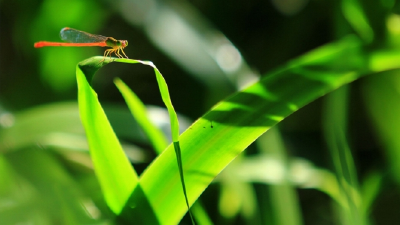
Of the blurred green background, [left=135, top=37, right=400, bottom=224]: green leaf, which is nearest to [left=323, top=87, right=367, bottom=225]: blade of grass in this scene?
the blurred green background

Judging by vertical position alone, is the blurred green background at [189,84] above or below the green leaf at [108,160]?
above

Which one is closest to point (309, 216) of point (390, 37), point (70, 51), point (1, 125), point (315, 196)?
point (315, 196)

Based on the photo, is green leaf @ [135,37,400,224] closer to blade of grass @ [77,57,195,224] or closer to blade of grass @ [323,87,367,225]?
blade of grass @ [77,57,195,224]

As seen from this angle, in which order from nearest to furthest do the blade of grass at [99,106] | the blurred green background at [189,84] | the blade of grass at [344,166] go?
1. the blade of grass at [99,106]
2. the blade of grass at [344,166]
3. the blurred green background at [189,84]

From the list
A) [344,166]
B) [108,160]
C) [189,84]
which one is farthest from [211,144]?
[189,84]

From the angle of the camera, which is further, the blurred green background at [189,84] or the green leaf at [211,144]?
the blurred green background at [189,84]

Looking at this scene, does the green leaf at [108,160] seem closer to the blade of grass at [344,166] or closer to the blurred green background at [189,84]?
the blurred green background at [189,84]

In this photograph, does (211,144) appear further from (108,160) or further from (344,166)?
(344,166)

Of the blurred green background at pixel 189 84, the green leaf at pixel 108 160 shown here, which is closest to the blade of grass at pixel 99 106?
the green leaf at pixel 108 160

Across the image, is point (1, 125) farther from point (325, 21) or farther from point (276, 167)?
point (325, 21)
